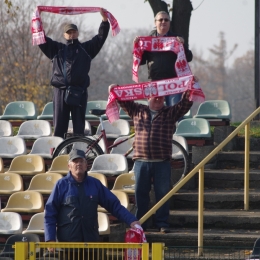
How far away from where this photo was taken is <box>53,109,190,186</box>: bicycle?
1330cm

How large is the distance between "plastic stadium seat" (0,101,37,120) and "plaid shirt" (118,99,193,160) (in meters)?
5.70

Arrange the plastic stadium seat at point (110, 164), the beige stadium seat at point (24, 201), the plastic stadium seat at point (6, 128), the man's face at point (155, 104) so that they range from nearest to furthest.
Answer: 1. the man's face at point (155, 104)
2. the beige stadium seat at point (24, 201)
3. the plastic stadium seat at point (110, 164)
4. the plastic stadium seat at point (6, 128)

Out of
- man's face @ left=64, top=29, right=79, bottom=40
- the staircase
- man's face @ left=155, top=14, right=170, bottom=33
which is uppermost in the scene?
man's face @ left=155, top=14, right=170, bottom=33

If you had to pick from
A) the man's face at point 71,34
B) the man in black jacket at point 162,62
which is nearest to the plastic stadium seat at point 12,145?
the man's face at point 71,34

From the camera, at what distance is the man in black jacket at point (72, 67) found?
551 inches

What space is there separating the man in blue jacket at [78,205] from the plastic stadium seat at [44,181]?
2893mm

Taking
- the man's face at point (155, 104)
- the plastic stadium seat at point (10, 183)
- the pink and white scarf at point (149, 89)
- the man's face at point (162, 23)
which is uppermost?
the man's face at point (162, 23)

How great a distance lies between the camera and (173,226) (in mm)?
12438

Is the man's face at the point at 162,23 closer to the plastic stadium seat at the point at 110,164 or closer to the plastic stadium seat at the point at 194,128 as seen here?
the plastic stadium seat at the point at 194,128

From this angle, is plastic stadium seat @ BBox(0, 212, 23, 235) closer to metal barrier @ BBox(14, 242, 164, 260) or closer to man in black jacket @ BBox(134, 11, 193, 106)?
metal barrier @ BBox(14, 242, 164, 260)

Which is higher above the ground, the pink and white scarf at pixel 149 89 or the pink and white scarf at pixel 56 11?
the pink and white scarf at pixel 56 11

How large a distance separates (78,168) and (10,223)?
7.41 feet

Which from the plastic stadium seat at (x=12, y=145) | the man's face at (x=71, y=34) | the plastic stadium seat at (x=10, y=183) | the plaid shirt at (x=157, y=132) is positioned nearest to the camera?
the plaid shirt at (x=157, y=132)

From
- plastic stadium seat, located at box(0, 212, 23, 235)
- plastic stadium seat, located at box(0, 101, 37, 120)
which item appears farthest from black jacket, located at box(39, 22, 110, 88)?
plastic stadium seat, located at box(0, 101, 37, 120)
